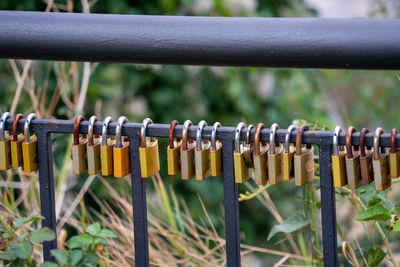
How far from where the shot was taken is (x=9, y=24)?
1026 mm

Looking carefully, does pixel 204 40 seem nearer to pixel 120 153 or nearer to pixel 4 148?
pixel 120 153

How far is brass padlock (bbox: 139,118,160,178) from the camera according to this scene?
40.4 inches

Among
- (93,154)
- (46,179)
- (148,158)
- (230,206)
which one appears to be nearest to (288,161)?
(230,206)

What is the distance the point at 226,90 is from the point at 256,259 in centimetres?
97

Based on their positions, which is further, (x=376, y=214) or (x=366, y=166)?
(x=376, y=214)

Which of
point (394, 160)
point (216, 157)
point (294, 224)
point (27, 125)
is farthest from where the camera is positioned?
point (294, 224)

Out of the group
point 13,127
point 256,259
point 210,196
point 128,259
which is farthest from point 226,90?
point 13,127

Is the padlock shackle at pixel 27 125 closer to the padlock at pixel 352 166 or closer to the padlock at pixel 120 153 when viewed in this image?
the padlock at pixel 120 153

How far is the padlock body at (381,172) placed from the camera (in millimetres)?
907

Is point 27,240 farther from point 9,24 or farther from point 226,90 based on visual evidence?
point 226,90

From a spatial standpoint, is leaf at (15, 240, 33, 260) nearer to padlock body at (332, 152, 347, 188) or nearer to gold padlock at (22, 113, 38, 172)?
gold padlock at (22, 113, 38, 172)

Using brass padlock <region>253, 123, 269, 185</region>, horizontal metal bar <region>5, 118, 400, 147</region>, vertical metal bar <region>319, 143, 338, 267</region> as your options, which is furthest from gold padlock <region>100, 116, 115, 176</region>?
vertical metal bar <region>319, 143, 338, 267</region>

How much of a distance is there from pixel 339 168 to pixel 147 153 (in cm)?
31

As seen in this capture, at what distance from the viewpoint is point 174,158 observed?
1.04 meters
